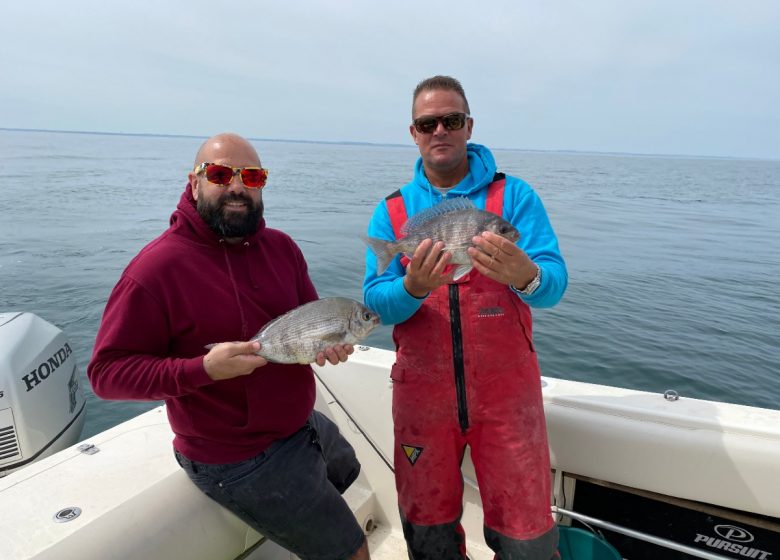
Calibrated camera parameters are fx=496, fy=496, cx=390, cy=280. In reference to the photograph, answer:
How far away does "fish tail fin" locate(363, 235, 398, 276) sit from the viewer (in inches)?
112

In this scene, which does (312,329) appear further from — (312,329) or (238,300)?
(238,300)

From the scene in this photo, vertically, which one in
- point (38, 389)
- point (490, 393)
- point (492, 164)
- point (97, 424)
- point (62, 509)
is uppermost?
point (492, 164)

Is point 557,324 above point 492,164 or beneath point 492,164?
beneath

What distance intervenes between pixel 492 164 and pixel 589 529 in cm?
264

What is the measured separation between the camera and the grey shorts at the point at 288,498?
8.32 feet

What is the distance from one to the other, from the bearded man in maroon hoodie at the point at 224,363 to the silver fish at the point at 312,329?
7cm

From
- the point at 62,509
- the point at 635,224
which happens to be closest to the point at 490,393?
the point at 62,509

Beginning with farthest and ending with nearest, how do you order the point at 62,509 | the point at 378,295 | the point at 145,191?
1. the point at 145,191
2. the point at 378,295
3. the point at 62,509

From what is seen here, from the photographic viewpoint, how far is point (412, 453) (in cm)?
284

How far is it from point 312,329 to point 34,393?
11.5ft

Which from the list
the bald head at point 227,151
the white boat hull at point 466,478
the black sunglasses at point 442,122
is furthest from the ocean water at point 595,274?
the black sunglasses at point 442,122

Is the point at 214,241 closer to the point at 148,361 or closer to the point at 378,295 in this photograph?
the point at 148,361

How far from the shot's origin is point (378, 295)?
2846 mm

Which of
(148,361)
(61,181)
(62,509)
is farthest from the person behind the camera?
(61,181)
